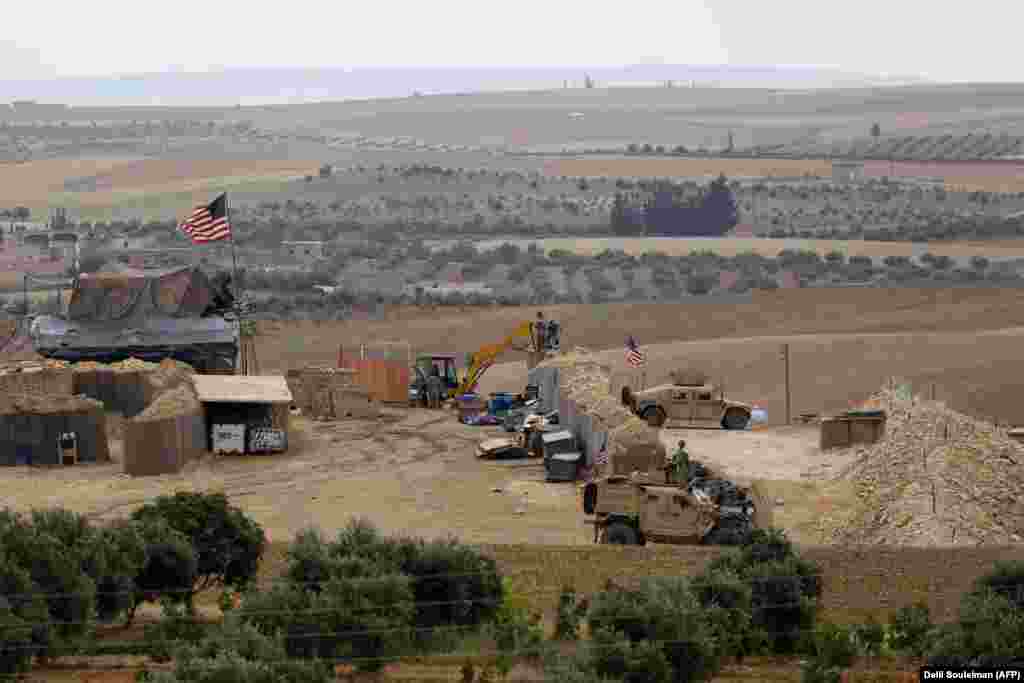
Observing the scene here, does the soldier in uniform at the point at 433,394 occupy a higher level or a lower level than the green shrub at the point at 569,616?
lower

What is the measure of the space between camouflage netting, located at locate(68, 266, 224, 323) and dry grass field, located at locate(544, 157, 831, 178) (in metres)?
75.2

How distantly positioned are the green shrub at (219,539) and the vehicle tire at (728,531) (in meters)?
6.51

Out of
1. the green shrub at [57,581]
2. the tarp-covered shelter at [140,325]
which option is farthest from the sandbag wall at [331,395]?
the green shrub at [57,581]

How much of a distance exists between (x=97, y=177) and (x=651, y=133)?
6456 centimetres

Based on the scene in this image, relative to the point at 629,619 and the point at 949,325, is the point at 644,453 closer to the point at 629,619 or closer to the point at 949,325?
the point at 629,619

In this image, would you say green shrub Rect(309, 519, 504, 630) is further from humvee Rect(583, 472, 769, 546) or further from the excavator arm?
the excavator arm

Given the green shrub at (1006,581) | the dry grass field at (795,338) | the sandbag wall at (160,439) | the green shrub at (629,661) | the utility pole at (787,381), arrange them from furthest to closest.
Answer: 1. the dry grass field at (795,338)
2. the utility pole at (787,381)
3. the sandbag wall at (160,439)
4. the green shrub at (1006,581)
5. the green shrub at (629,661)

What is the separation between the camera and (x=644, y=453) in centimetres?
3550

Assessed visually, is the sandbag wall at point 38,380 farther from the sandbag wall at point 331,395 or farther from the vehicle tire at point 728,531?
the vehicle tire at point 728,531

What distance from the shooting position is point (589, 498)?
34.1 meters

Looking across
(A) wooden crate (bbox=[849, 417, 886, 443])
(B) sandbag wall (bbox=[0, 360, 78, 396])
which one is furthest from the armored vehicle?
(B) sandbag wall (bbox=[0, 360, 78, 396])

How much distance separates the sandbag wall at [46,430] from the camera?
133 feet

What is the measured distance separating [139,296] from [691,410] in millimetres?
13742

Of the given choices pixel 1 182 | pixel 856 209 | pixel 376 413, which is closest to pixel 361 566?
pixel 376 413
